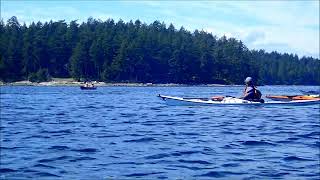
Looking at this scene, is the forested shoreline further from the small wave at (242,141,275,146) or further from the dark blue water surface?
the small wave at (242,141,275,146)

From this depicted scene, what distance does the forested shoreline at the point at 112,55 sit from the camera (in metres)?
133

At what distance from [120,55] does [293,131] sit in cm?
11451

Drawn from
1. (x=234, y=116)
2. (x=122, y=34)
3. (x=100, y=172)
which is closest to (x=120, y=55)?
(x=122, y=34)

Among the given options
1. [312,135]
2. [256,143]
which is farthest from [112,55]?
[256,143]

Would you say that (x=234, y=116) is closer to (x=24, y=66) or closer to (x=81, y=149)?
(x=81, y=149)

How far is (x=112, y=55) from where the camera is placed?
140 meters

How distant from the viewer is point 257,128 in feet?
76.4

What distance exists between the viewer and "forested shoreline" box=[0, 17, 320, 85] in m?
133

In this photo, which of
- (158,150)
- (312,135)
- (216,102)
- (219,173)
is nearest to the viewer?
(219,173)

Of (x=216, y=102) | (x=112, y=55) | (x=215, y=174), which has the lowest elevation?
(x=215, y=174)

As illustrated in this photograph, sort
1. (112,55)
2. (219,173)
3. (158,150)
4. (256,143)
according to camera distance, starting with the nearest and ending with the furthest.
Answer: (219,173)
(158,150)
(256,143)
(112,55)

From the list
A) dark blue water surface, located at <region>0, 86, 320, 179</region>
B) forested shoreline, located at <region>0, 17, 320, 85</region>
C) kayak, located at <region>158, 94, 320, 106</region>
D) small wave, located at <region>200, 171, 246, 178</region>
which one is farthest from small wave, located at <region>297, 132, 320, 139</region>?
forested shoreline, located at <region>0, 17, 320, 85</region>

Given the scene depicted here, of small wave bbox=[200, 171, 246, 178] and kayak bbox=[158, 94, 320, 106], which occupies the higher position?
kayak bbox=[158, 94, 320, 106]

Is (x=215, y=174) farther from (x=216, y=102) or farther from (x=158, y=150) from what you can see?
(x=216, y=102)
